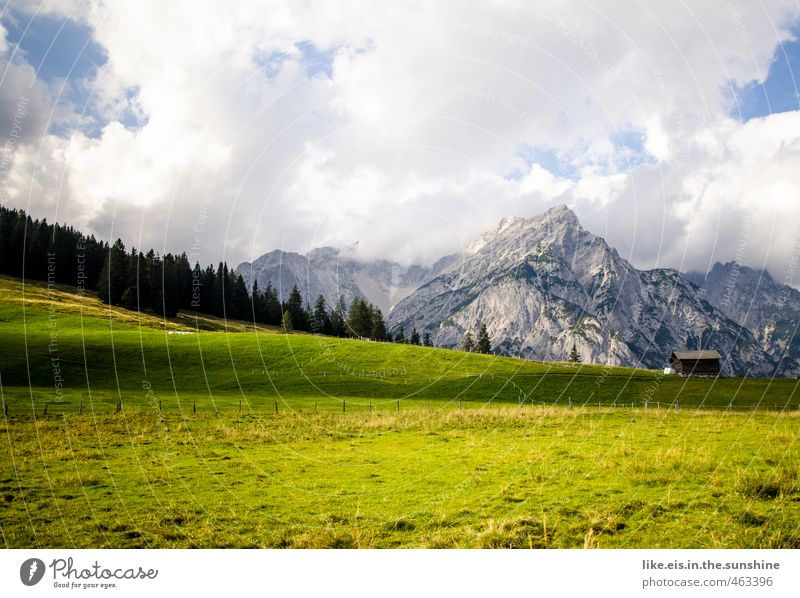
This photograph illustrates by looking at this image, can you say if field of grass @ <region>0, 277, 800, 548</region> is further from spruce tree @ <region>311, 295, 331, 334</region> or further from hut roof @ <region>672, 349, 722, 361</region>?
spruce tree @ <region>311, 295, 331, 334</region>

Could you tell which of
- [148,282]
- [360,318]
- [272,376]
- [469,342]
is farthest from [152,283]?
[469,342]

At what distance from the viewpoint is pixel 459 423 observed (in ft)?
95.1

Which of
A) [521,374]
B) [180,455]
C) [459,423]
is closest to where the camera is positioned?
[180,455]

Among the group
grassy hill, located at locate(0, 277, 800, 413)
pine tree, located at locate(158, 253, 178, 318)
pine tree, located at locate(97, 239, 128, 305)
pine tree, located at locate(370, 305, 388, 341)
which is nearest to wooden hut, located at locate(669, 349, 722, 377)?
grassy hill, located at locate(0, 277, 800, 413)

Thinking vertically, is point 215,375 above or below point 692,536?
below

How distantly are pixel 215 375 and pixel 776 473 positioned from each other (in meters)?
60.2

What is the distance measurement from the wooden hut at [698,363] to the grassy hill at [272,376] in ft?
52.5

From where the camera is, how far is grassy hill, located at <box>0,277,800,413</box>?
46.0 metres

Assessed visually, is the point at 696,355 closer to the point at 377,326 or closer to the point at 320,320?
the point at 377,326

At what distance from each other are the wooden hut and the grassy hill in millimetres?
16003

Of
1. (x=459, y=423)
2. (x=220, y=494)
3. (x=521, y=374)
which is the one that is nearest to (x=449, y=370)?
(x=521, y=374)

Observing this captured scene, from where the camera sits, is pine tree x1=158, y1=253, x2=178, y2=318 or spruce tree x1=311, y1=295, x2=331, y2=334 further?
spruce tree x1=311, y1=295, x2=331, y2=334

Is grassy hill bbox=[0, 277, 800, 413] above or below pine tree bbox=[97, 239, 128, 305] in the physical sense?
below
